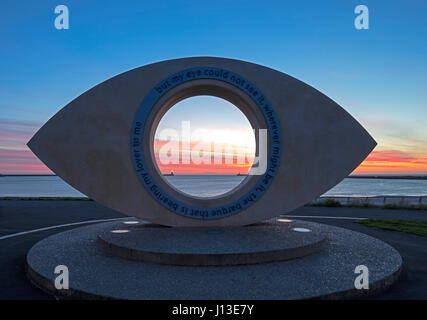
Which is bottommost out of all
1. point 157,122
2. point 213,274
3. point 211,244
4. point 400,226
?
point 400,226

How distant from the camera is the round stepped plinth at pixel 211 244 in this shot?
723 cm

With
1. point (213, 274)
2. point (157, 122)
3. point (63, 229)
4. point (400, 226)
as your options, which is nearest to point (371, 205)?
point (400, 226)

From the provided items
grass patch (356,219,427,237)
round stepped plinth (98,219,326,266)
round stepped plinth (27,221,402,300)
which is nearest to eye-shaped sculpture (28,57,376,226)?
round stepped plinth (98,219,326,266)

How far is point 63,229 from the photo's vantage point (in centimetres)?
1309

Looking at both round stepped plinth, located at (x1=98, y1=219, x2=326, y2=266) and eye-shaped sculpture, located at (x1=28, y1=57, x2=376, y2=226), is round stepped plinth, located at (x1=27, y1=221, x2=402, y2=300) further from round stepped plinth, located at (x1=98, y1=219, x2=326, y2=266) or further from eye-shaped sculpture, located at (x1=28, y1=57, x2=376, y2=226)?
eye-shaped sculpture, located at (x1=28, y1=57, x2=376, y2=226)

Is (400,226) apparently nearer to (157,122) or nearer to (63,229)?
(157,122)

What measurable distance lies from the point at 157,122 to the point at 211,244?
4064 millimetres

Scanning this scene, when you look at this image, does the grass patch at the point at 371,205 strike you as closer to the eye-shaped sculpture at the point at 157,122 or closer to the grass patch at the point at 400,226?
the grass patch at the point at 400,226

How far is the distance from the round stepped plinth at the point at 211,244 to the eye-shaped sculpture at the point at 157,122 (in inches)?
20.4

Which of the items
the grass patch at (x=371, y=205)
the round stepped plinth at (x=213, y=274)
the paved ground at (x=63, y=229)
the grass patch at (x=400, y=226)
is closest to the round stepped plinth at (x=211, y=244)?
the round stepped plinth at (x=213, y=274)

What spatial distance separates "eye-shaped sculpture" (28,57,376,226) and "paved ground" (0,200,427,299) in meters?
2.68
